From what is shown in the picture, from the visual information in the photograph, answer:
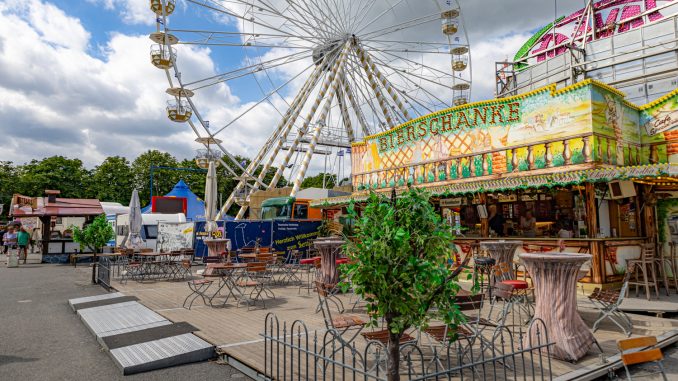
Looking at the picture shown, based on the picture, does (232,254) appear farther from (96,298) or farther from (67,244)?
(67,244)

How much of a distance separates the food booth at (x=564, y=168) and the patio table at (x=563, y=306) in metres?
4.29

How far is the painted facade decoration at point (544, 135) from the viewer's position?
10156 millimetres

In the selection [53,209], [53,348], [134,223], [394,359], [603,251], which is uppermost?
[53,209]

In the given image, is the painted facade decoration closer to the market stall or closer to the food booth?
the food booth

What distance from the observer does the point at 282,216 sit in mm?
20094

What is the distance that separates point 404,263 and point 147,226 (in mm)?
20469

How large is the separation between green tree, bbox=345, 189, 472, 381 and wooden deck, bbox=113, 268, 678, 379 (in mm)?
1914

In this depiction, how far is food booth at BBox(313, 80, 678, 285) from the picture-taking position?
953cm

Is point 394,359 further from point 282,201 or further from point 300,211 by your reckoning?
point 282,201

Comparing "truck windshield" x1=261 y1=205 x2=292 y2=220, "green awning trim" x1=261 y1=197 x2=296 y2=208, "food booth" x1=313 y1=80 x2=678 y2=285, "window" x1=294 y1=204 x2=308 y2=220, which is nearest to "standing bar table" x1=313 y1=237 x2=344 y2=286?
"food booth" x1=313 y1=80 x2=678 y2=285

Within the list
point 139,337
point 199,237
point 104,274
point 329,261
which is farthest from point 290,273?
point 139,337

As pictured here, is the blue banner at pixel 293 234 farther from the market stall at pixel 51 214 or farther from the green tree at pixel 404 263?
the green tree at pixel 404 263

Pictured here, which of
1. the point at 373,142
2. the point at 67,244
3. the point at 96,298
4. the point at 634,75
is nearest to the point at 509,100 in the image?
the point at 373,142

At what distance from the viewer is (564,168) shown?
34.3 ft
